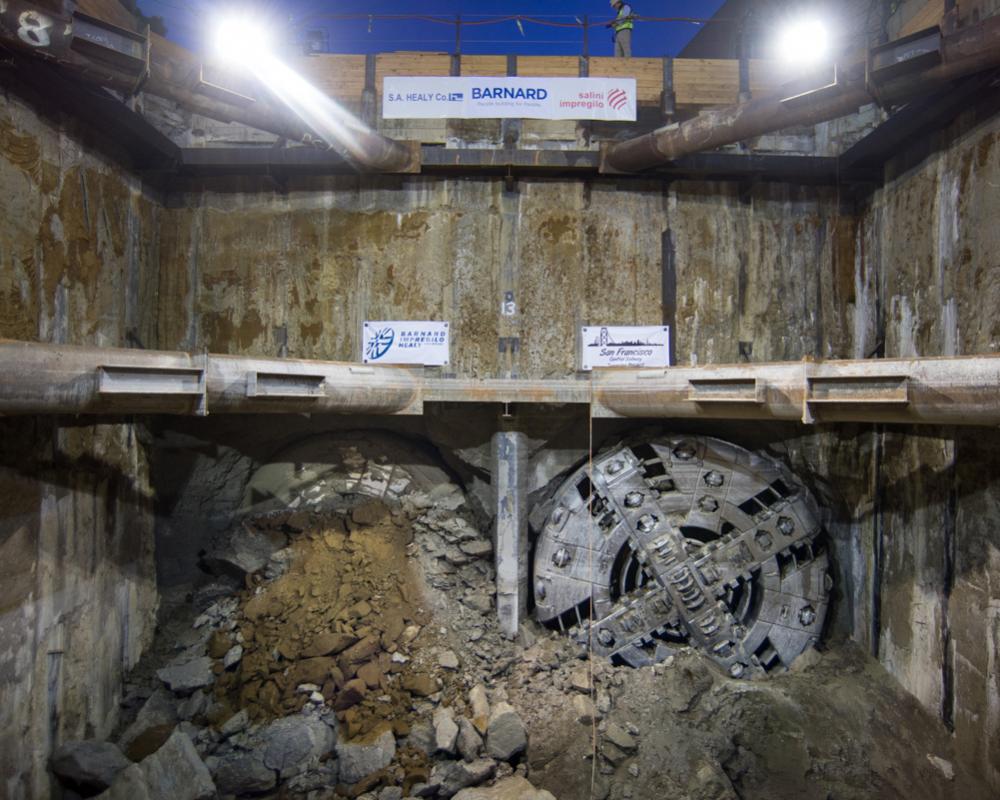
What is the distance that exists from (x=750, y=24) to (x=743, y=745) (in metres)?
6.84

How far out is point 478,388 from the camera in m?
4.78

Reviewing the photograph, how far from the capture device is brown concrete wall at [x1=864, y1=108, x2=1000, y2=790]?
3.50 metres

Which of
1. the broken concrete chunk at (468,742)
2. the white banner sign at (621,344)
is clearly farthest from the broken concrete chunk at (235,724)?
the white banner sign at (621,344)

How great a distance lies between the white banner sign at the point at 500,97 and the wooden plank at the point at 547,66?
246mm

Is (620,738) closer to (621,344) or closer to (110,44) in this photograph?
(621,344)

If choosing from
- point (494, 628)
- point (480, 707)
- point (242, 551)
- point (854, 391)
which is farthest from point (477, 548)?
point (854, 391)

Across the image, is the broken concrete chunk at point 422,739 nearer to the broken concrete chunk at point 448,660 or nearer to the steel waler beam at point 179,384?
the broken concrete chunk at point 448,660

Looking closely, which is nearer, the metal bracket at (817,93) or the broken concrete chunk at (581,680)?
the metal bracket at (817,93)

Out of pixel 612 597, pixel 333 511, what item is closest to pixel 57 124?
pixel 333 511

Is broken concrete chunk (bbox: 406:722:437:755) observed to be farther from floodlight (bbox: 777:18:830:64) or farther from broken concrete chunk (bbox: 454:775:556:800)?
floodlight (bbox: 777:18:830:64)

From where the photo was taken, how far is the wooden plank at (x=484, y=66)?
17.1ft

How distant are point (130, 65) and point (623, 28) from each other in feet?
15.3

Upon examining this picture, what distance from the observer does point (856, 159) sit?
479 centimetres

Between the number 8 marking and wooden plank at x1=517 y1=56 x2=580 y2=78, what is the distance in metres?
3.68
